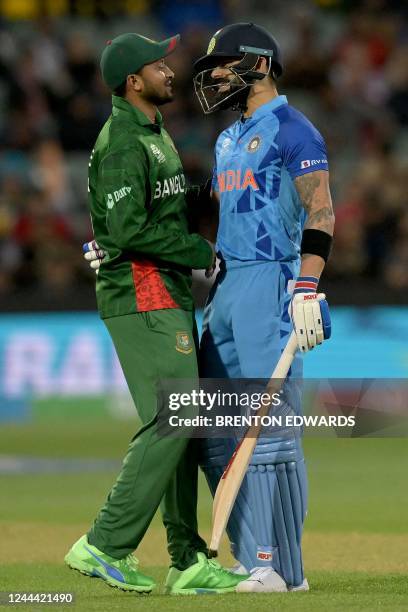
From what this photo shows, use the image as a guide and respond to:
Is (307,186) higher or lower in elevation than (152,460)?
higher

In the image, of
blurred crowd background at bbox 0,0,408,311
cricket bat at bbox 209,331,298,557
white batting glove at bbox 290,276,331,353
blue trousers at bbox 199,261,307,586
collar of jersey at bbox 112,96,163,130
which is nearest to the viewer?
white batting glove at bbox 290,276,331,353

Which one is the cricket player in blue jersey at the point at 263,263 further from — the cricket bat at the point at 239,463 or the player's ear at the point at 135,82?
the player's ear at the point at 135,82

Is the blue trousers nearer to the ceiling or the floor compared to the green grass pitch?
nearer to the ceiling

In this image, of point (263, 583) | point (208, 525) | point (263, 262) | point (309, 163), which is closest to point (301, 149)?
point (309, 163)

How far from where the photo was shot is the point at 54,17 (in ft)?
56.1

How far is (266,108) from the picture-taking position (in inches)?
232

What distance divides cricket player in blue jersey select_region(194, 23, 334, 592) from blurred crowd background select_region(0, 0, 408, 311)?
770cm

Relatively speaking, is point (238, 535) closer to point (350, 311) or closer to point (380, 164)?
point (350, 311)

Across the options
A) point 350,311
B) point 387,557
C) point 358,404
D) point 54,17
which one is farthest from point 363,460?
point 54,17

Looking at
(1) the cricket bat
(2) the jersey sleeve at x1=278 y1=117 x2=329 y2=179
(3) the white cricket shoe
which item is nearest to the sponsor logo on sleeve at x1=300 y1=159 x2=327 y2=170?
(2) the jersey sleeve at x1=278 y1=117 x2=329 y2=179

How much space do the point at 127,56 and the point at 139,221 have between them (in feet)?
2.45

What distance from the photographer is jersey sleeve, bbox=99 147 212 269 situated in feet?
18.6

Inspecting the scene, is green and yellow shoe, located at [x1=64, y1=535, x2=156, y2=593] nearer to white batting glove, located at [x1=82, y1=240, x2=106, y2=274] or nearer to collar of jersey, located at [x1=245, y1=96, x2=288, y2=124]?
white batting glove, located at [x1=82, y1=240, x2=106, y2=274]

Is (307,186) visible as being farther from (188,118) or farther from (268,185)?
(188,118)
